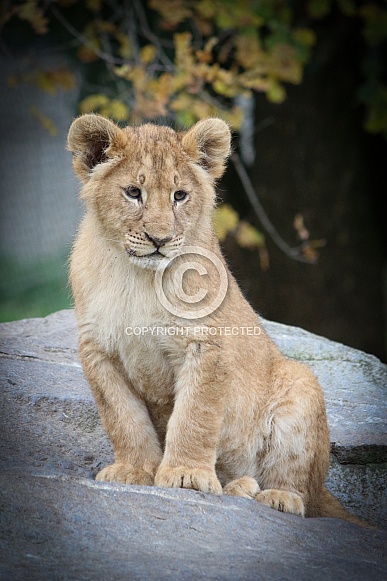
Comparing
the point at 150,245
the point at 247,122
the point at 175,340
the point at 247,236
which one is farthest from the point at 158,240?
the point at 247,122

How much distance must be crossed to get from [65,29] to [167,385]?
5.65 meters

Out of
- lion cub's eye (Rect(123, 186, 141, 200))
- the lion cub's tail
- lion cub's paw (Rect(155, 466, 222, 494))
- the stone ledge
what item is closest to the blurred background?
the lion cub's tail

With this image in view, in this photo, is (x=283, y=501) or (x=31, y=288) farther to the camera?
(x=31, y=288)

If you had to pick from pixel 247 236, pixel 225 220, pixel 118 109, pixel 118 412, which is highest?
pixel 118 109

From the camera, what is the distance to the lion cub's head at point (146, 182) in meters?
4.59

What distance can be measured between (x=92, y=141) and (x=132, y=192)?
434 millimetres

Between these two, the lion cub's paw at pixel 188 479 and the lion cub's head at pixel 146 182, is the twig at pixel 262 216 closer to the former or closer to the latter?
the lion cub's head at pixel 146 182

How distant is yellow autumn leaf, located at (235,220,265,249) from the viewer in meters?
9.22

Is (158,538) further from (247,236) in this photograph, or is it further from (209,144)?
(247,236)

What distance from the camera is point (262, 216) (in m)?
9.60

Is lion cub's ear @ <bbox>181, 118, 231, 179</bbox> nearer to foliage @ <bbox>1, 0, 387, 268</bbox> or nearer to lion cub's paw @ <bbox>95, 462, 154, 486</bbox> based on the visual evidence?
lion cub's paw @ <bbox>95, 462, 154, 486</bbox>

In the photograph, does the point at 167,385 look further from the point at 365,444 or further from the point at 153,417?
the point at 365,444

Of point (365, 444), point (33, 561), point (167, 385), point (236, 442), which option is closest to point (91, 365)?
point (167, 385)

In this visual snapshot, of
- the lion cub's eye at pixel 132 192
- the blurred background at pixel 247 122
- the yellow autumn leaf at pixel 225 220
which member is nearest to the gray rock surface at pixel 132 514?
the lion cub's eye at pixel 132 192
